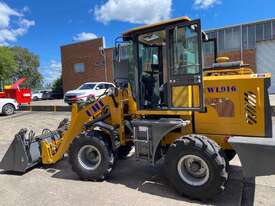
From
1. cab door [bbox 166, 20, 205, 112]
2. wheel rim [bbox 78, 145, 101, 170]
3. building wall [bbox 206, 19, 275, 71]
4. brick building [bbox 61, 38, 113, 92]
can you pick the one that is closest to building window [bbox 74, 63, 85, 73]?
brick building [bbox 61, 38, 113, 92]

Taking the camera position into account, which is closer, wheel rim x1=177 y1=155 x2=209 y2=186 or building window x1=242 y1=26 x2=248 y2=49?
wheel rim x1=177 y1=155 x2=209 y2=186

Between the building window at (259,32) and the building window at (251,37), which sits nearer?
the building window at (259,32)

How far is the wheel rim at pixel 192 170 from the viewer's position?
3906 millimetres

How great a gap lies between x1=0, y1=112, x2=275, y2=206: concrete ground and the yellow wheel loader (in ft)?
0.78

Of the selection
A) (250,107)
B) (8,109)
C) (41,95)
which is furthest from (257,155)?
(41,95)

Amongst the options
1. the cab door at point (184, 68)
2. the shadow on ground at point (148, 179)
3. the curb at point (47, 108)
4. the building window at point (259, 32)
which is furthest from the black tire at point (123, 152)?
the building window at point (259, 32)

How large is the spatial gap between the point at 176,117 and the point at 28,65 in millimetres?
51363

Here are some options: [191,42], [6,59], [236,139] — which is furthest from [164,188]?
[6,59]

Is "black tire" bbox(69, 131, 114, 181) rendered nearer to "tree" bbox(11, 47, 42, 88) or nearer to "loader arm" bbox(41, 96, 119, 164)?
"loader arm" bbox(41, 96, 119, 164)

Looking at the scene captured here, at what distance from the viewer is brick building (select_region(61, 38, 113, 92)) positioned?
32344 mm

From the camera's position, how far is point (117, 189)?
4.40 metres

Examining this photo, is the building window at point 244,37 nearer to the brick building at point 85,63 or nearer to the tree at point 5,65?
the brick building at point 85,63

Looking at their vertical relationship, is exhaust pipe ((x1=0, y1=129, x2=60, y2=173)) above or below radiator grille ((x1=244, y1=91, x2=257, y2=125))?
below

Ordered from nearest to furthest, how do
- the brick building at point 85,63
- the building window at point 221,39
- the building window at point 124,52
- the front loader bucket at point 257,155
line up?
1. the front loader bucket at point 257,155
2. the building window at point 124,52
3. the building window at point 221,39
4. the brick building at point 85,63
